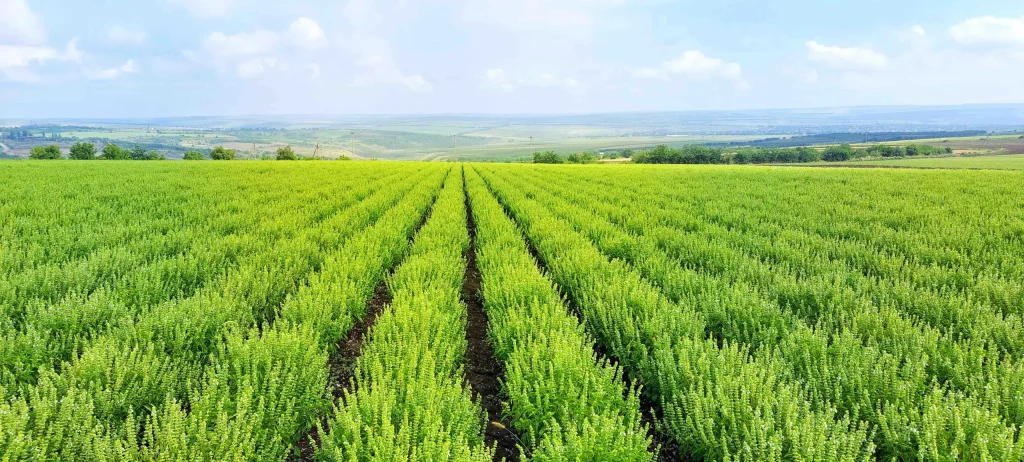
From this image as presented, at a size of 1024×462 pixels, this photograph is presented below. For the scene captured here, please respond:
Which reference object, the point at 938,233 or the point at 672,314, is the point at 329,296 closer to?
the point at 672,314

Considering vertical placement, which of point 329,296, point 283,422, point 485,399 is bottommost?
point 485,399

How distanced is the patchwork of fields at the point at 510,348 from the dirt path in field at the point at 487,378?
0.09 feet

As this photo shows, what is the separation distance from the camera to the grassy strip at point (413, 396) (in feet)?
7.58

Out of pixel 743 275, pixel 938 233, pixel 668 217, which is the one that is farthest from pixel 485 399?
pixel 938 233

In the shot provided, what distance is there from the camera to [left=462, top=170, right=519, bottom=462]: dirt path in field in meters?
3.31

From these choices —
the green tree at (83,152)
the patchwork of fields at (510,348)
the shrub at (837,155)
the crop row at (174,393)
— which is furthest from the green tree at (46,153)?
the shrub at (837,155)

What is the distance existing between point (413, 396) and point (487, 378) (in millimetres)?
1712

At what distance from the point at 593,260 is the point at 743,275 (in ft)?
5.85

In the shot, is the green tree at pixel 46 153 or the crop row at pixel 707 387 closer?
the crop row at pixel 707 387

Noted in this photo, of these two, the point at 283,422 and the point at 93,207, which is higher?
the point at 93,207

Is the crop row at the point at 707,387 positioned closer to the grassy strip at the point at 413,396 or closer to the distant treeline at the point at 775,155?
the grassy strip at the point at 413,396

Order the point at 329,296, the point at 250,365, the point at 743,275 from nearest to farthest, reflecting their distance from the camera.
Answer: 1. the point at 250,365
2. the point at 329,296
3. the point at 743,275

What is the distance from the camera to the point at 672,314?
4.01 metres

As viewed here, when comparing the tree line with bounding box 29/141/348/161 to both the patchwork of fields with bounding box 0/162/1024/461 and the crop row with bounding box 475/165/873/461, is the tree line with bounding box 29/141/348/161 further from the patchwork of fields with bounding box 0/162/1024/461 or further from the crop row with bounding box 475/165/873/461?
the crop row with bounding box 475/165/873/461
